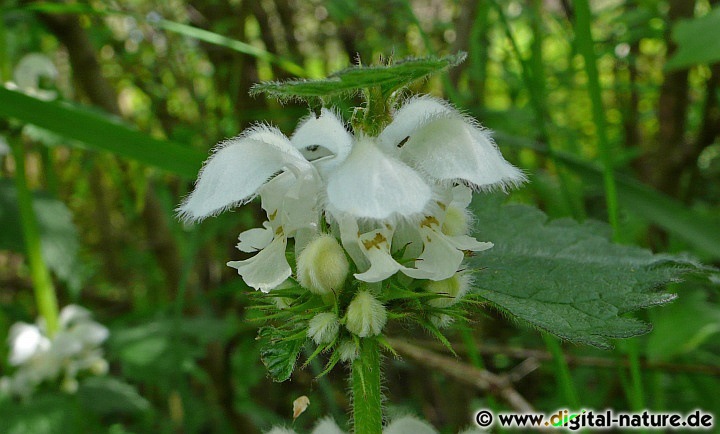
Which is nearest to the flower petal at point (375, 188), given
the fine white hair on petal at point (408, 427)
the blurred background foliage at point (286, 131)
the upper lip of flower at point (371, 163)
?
the upper lip of flower at point (371, 163)

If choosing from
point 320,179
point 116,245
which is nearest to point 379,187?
point 320,179

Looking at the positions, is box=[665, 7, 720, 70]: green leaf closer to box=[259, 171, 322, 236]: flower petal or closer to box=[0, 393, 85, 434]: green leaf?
box=[259, 171, 322, 236]: flower petal

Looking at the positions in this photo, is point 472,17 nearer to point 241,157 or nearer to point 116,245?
point 241,157

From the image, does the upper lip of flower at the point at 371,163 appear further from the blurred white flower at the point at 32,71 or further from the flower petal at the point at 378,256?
the blurred white flower at the point at 32,71

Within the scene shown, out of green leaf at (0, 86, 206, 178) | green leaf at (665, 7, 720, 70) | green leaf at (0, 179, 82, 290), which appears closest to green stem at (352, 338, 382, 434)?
green leaf at (0, 86, 206, 178)

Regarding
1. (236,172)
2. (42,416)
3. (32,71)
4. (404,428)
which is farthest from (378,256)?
(32,71)

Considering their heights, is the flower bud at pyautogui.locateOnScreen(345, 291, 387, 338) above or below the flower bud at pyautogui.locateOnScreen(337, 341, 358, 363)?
above

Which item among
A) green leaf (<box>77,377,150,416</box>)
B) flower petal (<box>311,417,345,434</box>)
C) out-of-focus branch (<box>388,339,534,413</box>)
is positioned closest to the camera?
flower petal (<box>311,417,345,434</box>)
